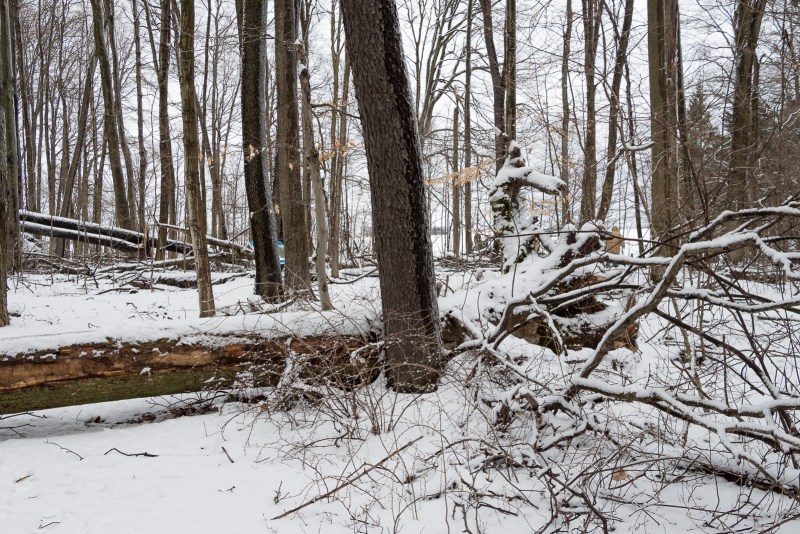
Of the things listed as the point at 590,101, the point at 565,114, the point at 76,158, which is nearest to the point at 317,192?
the point at 565,114

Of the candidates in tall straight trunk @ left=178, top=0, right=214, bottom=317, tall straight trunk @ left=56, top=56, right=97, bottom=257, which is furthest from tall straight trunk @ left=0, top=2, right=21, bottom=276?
tall straight trunk @ left=56, top=56, right=97, bottom=257

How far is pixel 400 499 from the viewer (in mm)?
2617

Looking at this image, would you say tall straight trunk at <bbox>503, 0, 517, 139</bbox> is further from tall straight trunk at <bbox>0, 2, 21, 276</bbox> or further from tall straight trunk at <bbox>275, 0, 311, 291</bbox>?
tall straight trunk at <bbox>0, 2, 21, 276</bbox>

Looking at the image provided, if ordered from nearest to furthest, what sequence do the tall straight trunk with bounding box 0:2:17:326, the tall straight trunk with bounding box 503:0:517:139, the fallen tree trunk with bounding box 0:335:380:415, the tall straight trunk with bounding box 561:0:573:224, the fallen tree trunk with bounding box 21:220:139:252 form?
the fallen tree trunk with bounding box 0:335:380:415
the tall straight trunk with bounding box 0:2:17:326
the tall straight trunk with bounding box 561:0:573:224
the tall straight trunk with bounding box 503:0:517:139
the fallen tree trunk with bounding box 21:220:139:252

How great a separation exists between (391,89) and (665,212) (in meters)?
2.81

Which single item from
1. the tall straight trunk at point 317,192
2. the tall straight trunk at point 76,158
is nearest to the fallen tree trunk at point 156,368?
the tall straight trunk at point 317,192

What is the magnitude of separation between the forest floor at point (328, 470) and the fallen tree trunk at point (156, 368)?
98mm

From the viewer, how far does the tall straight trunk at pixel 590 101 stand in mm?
5726

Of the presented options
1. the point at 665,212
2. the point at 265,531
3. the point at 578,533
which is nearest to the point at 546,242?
the point at 665,212

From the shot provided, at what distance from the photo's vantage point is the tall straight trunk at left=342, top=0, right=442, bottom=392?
381 centimetres

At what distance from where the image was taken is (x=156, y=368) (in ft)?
12.9

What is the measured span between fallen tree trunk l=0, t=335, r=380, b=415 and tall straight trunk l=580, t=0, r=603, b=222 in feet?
10.9

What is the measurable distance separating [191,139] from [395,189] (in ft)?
9.89

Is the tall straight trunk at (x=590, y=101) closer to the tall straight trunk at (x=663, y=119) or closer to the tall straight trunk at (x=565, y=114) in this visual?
the tall straight trunk at (x=565, y=114)
